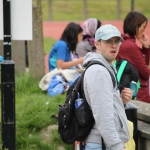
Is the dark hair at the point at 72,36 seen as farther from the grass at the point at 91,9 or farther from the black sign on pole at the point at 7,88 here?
the grass at the point at 91,9

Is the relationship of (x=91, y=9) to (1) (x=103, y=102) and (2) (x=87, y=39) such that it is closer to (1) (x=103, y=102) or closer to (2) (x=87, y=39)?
(2) (x=87, y=39)

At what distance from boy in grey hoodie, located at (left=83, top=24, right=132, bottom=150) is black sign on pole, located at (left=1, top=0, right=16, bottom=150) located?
1.96 ft

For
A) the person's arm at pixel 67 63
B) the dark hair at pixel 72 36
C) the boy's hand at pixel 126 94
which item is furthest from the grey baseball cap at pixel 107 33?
the dark hair at pixel 72 36

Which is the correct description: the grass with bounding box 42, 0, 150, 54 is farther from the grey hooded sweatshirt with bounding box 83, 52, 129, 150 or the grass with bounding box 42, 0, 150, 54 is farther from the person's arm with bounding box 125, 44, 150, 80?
the grey hooded sweatshirt with bounding box 83, 52, 129, 150

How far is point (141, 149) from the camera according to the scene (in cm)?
541

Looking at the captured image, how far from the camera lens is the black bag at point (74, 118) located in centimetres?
402

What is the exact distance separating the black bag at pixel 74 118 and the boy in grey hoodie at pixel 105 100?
0.05 metres

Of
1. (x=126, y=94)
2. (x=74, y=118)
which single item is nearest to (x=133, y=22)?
(x=126, y=94)

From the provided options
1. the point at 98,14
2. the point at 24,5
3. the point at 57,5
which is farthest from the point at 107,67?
the point at 57,5

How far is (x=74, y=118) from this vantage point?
162 inches

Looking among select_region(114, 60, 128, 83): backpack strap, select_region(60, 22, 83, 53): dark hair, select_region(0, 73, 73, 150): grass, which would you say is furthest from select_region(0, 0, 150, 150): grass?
select_region(114, 60, 128, 83): backpack strap

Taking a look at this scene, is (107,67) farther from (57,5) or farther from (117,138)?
(57,5)

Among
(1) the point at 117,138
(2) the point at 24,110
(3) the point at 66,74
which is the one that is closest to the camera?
(1) the point at 117,138

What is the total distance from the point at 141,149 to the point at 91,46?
2700 millimetres
